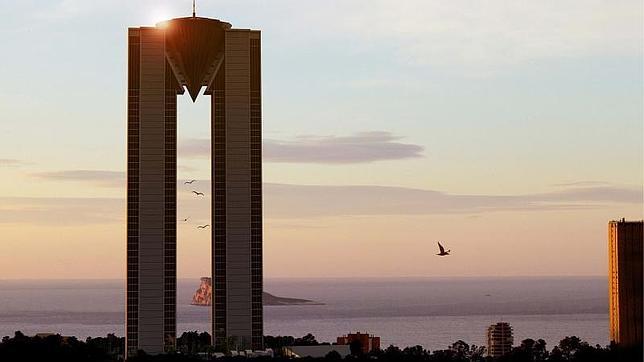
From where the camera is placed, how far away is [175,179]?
159 meters

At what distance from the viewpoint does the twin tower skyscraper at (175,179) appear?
6166 inches

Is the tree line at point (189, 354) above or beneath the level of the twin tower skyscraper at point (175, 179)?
beneath

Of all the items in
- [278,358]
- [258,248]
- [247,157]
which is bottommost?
[278,358]

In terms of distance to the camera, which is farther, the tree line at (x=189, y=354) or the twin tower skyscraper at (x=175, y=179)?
the twin tower skyscraper at (x=175, y=179)

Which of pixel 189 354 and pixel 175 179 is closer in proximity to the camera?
pixel 189 354

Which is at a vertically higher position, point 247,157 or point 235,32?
point 235,32

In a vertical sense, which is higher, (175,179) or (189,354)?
(175,179)

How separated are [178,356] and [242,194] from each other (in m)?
28.1

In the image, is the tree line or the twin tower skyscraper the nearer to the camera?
the tree line

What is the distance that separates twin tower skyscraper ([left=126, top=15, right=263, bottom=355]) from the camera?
15662 centimetres

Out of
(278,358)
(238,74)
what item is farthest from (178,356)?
(238,74)

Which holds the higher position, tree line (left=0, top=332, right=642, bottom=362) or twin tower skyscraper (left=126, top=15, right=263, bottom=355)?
twin tower skyscraper (left=126, top=15, right=263, bottom=355)

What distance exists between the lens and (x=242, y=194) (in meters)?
158

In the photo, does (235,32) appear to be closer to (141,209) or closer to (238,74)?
(238,74)
